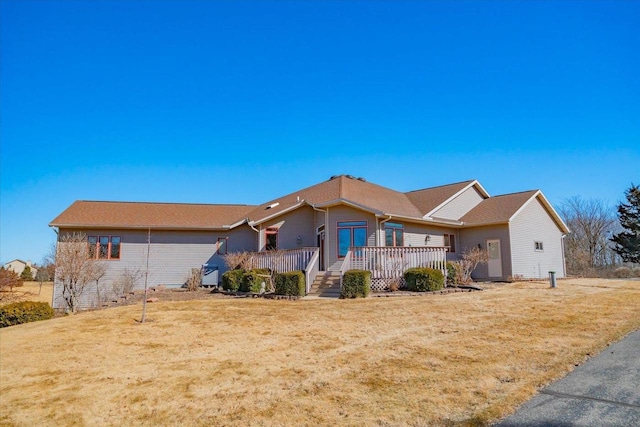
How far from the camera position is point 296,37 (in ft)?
52.0

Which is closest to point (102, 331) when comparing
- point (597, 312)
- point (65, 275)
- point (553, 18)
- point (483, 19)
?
point (65, 275)

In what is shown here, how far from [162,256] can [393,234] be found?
12884 mm

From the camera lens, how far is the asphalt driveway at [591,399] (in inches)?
155

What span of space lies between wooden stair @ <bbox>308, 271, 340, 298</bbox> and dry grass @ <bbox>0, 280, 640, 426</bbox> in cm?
414

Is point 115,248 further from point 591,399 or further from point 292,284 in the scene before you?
point 591,399

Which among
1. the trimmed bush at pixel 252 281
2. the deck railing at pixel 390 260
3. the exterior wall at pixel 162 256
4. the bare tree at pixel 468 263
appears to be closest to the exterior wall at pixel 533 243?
the bare tree at pixel 468 263

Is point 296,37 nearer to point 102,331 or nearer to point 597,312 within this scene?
point 102,331

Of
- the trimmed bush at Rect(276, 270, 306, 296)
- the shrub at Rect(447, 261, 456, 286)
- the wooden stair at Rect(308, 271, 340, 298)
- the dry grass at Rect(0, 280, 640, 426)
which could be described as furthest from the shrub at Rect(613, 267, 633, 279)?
the trimmed bush at Rect(276, 270, 306, 296)

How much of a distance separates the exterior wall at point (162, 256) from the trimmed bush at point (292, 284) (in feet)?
27.2

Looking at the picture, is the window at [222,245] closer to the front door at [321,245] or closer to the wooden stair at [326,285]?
the front door at [321,245]

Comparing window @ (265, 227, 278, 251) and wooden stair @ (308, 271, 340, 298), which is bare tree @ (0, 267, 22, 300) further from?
wooden stair @ (308, 271, 340, 298)

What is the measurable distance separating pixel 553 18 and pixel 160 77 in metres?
14.9

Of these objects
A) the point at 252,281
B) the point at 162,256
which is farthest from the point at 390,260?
the point at 162,256

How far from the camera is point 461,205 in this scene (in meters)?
23.4
